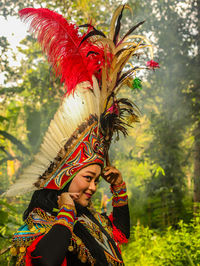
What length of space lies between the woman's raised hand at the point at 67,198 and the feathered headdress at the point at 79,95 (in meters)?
0.11

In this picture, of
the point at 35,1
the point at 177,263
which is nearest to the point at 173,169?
the point at 177,263

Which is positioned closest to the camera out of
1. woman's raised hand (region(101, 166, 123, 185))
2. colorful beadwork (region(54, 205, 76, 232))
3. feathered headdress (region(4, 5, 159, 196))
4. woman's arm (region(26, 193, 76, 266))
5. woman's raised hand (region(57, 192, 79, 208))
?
woman's arm (region(26, 193, 76, 266))

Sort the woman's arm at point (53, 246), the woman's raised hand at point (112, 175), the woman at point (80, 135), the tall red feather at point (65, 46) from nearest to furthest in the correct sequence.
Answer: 1. the woman's arm at point (53, 246)
2. the woman at point (80, 135)
3. the tall red feather at point (65, 46)
4. the woman's raised hand at point (112, 175)

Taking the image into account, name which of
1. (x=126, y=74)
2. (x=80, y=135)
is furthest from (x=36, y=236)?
(x=126, y=74)

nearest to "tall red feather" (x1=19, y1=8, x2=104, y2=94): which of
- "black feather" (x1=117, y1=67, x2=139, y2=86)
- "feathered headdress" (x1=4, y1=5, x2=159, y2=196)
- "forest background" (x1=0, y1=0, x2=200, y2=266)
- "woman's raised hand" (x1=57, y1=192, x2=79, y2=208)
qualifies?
"feathered headdress" (x1=4, y1=5, x2=159, y2=196)

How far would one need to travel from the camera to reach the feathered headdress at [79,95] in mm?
2074

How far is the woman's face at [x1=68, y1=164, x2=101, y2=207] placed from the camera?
203 cm

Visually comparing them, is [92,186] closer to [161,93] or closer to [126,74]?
[126,74]

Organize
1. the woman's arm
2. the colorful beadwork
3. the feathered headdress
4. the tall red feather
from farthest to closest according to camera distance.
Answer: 1. the tall red feather
2. the feathered headdress
3. the colorful beadwork
4. the woman's arm

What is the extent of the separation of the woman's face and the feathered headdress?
0.13 feet

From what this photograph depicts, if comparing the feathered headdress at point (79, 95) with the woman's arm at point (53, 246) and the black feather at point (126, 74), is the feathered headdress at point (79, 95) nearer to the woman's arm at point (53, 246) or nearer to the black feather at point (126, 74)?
the black feather at point (126, 74)

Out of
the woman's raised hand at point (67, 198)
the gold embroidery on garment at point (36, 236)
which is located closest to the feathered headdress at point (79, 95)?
the woman's raised hand at point (67, 198)

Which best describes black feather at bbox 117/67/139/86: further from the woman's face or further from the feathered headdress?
the woman's face

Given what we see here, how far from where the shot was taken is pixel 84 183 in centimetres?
203
